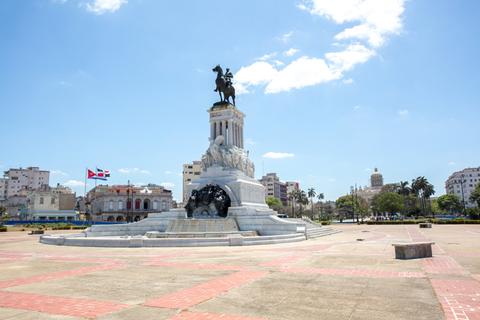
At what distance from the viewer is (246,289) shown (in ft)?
31.1

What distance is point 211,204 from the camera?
36562 millimetres

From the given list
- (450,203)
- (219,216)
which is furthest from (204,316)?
(450,203)

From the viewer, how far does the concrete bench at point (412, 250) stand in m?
14.9

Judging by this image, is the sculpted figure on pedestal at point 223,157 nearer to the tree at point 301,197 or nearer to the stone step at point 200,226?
the stone step at point 200,226

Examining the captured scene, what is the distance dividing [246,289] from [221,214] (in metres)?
26.7

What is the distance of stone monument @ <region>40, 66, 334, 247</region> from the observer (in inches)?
998

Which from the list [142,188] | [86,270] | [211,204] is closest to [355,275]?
[86,270]

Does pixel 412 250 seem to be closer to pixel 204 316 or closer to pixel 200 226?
pixel 204 316

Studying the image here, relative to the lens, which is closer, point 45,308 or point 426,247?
point 45,308

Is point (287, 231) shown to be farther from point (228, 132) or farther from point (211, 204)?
point (228, 132)

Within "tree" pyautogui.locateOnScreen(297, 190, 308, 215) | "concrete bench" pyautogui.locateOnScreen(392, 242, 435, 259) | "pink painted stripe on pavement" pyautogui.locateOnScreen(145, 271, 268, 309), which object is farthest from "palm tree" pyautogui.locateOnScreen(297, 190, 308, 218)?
Result: "pink painted stripe on pavement" pyautogui.locateOnScreen(145, 271, 268, 309)

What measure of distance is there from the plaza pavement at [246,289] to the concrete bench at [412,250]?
0.42 metres

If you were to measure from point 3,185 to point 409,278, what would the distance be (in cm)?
18392

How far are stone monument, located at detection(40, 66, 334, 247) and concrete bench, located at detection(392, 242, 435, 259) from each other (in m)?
9.97
